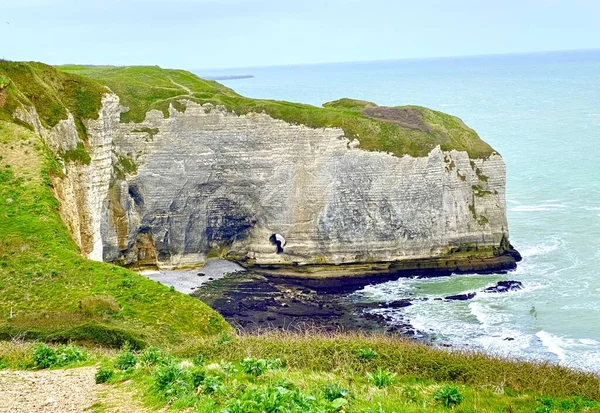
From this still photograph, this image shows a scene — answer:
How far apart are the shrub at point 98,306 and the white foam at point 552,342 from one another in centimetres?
2563

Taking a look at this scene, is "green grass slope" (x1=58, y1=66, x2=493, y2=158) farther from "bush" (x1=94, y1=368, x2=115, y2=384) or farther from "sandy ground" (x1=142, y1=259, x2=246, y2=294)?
"bush" (x1=94, y1=368, x2=115, y2=384)

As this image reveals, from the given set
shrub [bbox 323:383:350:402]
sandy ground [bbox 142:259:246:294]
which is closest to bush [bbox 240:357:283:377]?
shrub [bbox 323:383:350:402]

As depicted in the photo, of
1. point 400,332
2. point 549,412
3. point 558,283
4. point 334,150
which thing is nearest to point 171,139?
point 334,150

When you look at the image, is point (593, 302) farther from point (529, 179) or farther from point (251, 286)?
point (529, 179)

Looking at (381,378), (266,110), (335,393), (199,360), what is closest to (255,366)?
(199,360)

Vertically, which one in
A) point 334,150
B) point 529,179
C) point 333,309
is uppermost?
point 334,150

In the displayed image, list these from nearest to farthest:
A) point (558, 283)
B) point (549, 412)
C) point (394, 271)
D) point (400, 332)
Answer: point (549, 412)
point (400, 332)
point (558, 283)
point (394, 271)

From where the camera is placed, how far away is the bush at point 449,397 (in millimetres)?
12664

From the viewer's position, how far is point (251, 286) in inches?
2050

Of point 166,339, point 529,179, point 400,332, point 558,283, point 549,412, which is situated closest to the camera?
point 549,412

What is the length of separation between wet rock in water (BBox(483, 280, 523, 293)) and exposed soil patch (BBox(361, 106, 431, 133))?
54.6ft

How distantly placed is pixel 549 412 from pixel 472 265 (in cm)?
4469

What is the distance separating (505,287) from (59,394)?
42.4 m

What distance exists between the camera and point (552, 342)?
39.1m
